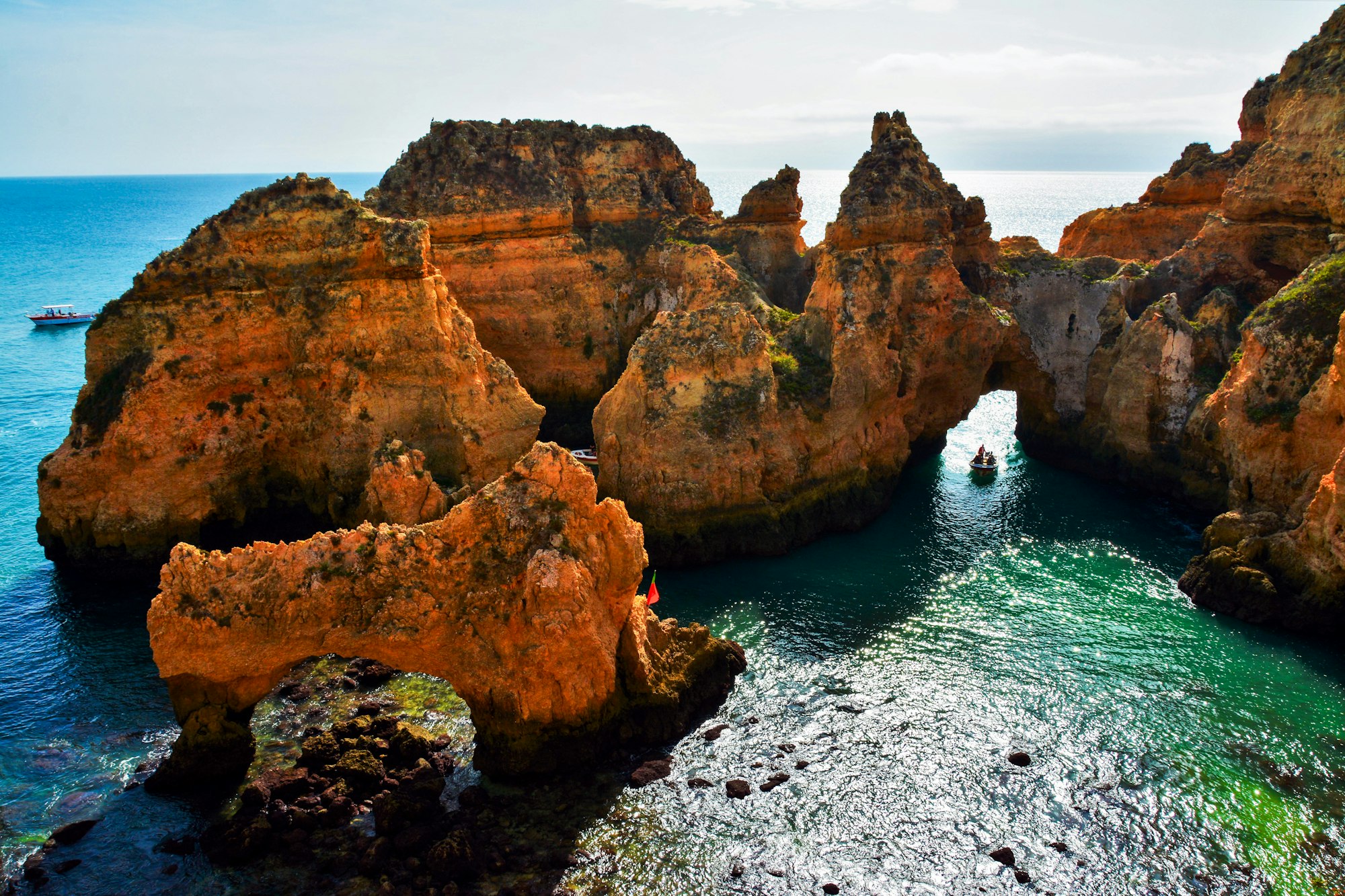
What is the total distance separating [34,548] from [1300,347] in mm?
45403

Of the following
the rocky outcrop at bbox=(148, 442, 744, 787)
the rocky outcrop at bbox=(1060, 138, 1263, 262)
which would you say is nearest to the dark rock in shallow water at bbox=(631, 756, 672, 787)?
the rocky outcrop at bbox=(148, 442, 744, 787)

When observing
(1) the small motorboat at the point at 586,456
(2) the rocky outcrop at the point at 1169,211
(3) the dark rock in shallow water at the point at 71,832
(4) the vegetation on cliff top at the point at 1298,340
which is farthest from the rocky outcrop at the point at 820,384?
(3) the dark rock in shallow water at the point at 71,832

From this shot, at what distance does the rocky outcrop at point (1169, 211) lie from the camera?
44.4m

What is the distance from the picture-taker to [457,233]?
41500 mm

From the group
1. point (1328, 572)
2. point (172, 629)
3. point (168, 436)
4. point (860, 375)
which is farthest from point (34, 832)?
point (1328, 572)

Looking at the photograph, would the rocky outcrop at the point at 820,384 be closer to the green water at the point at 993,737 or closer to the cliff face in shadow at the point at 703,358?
the cliff face in shadow at the point at 703,358

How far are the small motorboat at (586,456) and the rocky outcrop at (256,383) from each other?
5.79 m

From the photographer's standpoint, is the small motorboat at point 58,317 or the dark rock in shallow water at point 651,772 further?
the small motorboat at point 58,317

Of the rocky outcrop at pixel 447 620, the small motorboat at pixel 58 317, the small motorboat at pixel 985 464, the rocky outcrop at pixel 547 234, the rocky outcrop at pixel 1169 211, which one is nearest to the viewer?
the rocky outcrop at pixel 447 620

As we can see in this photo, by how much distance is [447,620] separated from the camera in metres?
20.5

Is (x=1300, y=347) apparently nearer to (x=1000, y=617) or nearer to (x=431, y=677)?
(x=1000, y=617)

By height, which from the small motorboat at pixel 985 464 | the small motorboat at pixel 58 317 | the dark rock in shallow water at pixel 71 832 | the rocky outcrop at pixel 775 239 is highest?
the rocky outcrop at pixel 775 239

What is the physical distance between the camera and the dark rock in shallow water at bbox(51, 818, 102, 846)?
18703 mm

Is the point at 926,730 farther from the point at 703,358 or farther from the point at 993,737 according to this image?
the point at 703,358
